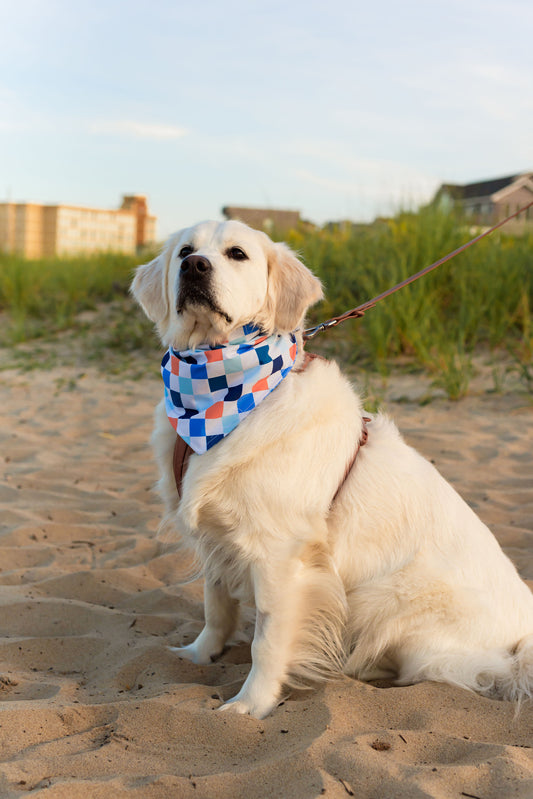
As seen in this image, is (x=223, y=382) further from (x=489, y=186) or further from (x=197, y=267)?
(x=489, y=186)

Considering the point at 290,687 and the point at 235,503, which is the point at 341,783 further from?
the point at 235,503

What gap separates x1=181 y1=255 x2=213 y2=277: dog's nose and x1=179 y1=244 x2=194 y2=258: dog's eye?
0.18 meters

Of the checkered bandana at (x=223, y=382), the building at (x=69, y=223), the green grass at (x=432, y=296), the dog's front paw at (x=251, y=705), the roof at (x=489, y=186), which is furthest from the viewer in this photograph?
the roof at (x=489, y=186)

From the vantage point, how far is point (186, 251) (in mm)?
2703

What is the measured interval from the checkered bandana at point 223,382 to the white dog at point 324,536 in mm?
21

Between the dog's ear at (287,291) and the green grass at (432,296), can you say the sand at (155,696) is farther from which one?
the green grass at (432,296)

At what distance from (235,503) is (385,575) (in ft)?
1.97

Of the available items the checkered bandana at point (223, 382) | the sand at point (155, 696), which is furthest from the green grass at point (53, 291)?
the checkered bandana at point (223, 382)

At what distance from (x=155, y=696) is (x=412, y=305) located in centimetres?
584

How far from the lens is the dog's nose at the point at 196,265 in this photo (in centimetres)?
249

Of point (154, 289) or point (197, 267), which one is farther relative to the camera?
point (154, 289)

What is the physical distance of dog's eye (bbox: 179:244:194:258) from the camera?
8.79ft

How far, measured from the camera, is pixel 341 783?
1.78 m

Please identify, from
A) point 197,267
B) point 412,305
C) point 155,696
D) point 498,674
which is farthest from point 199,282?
point 412,305
